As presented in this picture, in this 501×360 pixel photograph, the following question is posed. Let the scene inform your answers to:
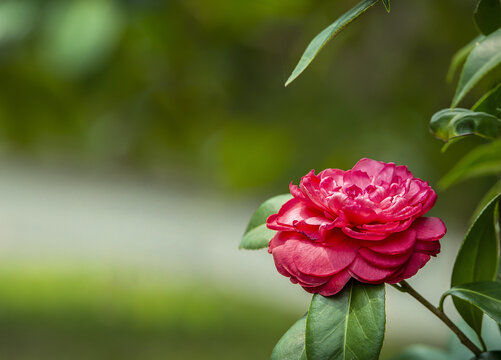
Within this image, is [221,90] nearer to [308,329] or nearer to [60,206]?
[308,329]

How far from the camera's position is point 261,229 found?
48cm

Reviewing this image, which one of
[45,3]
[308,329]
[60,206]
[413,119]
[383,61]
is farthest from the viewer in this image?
[60,206]

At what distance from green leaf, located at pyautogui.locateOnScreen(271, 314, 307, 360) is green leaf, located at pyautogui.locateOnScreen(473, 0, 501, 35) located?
25 cm

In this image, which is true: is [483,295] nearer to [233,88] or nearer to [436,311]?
[436,311]

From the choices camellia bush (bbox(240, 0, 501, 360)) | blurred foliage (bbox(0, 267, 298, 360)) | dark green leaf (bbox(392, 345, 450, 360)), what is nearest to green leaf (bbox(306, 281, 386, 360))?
camellia bush (bbox(240, 0, 501, 360))

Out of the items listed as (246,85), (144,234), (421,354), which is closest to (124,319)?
(144,234)

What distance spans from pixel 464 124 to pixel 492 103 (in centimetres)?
5

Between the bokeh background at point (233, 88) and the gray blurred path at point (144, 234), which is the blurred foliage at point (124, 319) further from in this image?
the gray blurred path at point (144, 234)

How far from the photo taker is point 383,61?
149cm

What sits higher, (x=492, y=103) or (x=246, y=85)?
(x=246, y=85)

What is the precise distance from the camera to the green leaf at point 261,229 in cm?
46

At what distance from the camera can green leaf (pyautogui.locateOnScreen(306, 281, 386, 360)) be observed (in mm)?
375

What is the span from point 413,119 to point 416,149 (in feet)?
0.25

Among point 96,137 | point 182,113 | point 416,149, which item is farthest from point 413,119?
point 96,137
